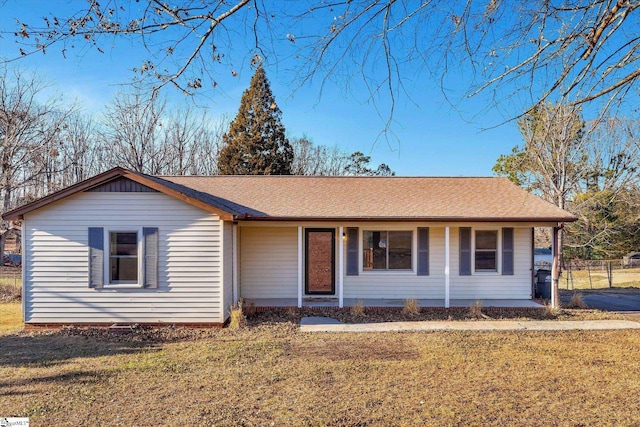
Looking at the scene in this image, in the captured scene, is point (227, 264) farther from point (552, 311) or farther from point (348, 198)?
point (552, 311)

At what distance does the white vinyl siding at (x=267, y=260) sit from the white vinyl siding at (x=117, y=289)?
227 centimetres

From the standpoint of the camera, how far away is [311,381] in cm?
534

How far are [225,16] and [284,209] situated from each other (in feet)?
23.1

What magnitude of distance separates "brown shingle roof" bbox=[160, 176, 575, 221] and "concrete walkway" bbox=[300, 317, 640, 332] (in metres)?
2.47

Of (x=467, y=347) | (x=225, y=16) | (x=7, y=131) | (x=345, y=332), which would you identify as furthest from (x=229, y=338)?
(x=7, y=131)

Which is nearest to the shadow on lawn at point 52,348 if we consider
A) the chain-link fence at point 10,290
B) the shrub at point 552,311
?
the chain-link fence at point 10,290

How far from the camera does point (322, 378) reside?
545 centimetres

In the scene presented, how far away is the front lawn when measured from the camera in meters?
4.32

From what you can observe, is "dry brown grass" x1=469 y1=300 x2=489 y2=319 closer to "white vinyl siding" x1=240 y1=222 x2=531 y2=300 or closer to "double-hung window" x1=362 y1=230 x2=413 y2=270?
"white vinyl siding" x1=240 y1=222 x2=531 y2=300

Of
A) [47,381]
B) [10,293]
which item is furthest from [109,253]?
[10,293]

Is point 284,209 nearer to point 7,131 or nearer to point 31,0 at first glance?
point 31,0

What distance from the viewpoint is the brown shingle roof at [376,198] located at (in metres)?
9.73

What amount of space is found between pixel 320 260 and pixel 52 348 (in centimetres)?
645

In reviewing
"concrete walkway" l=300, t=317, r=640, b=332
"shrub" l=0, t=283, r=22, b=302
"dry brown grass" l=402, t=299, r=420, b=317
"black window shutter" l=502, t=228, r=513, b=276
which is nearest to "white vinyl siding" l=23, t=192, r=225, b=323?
"concrete walkway" l=300, t=317, r=640, b=332
